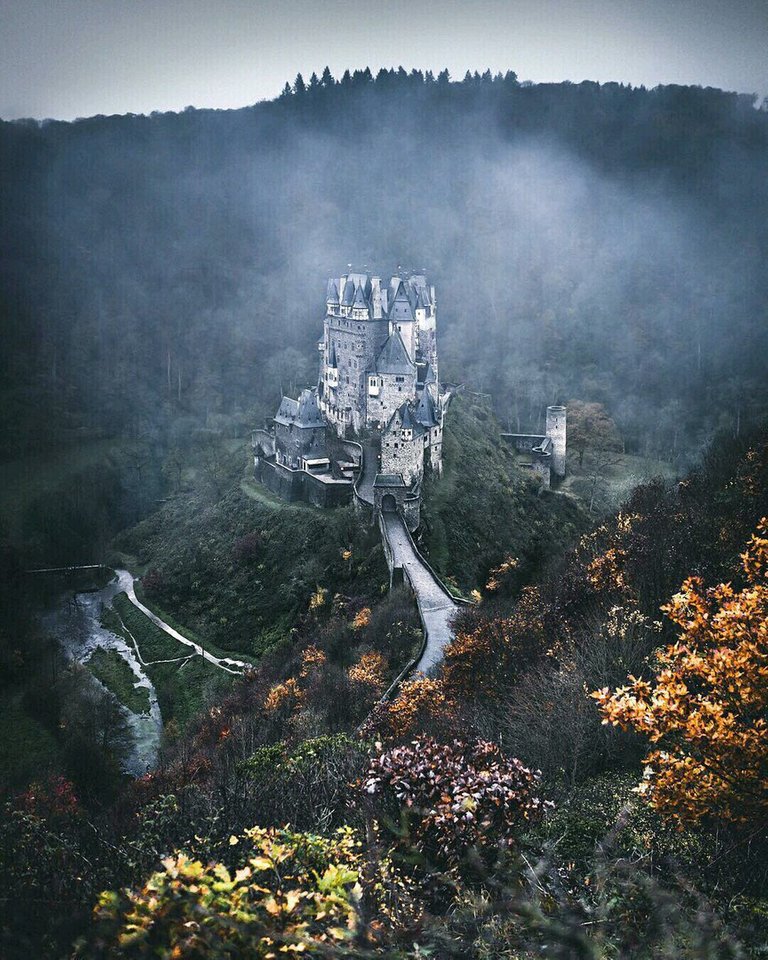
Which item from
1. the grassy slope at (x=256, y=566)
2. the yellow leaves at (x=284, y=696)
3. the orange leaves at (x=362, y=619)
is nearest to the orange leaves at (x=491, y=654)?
the yellow leaves at (x=284, y=696)

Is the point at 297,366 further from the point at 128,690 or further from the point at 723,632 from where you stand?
the point at 723,632

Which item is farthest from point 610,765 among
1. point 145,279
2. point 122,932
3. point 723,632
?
point 145,279

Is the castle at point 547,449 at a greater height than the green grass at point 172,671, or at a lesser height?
greater

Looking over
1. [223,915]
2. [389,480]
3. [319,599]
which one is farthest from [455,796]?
[389,480]

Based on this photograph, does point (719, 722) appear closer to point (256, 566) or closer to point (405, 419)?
point (405, 419)

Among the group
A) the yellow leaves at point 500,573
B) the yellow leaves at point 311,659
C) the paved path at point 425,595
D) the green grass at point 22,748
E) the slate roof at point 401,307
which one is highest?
the slate roof at point 401,307

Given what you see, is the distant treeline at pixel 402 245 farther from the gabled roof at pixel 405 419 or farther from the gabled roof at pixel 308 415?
the gabled roof at pixel 405 419
